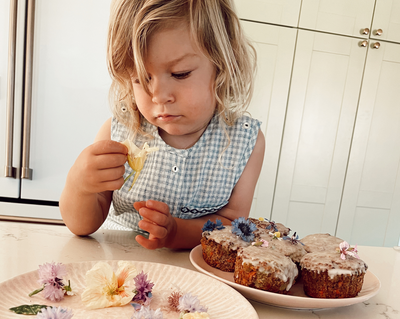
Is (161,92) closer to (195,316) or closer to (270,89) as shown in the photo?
(195,316)

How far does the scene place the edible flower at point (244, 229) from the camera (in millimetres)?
588

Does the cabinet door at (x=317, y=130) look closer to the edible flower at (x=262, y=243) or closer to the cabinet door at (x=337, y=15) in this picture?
the cabinet door at (x=337, y=15)

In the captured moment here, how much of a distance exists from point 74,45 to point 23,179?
2.56 feet

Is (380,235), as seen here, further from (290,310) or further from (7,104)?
(7,104)

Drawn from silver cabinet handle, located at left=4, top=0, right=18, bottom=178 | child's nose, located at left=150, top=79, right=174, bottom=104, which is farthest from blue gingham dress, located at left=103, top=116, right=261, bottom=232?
silver cabinet handle, located at left=4, top=0, right=18, bottom=178

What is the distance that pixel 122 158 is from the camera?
636 millimetres

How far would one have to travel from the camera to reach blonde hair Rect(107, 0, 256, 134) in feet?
2.28

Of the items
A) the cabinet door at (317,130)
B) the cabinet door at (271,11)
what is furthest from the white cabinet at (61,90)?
the cabinet door at (317,130)

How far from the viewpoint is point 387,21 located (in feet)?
6.70

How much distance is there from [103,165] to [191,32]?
1.10 ft

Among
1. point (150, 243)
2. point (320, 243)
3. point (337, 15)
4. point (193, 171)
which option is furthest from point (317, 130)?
point (150, 243)

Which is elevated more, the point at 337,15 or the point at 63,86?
the point at 337,15

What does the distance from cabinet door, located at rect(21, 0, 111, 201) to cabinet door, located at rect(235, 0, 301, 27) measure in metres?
0.78

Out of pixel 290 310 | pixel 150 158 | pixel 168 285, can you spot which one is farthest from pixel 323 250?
pixel 150 158
